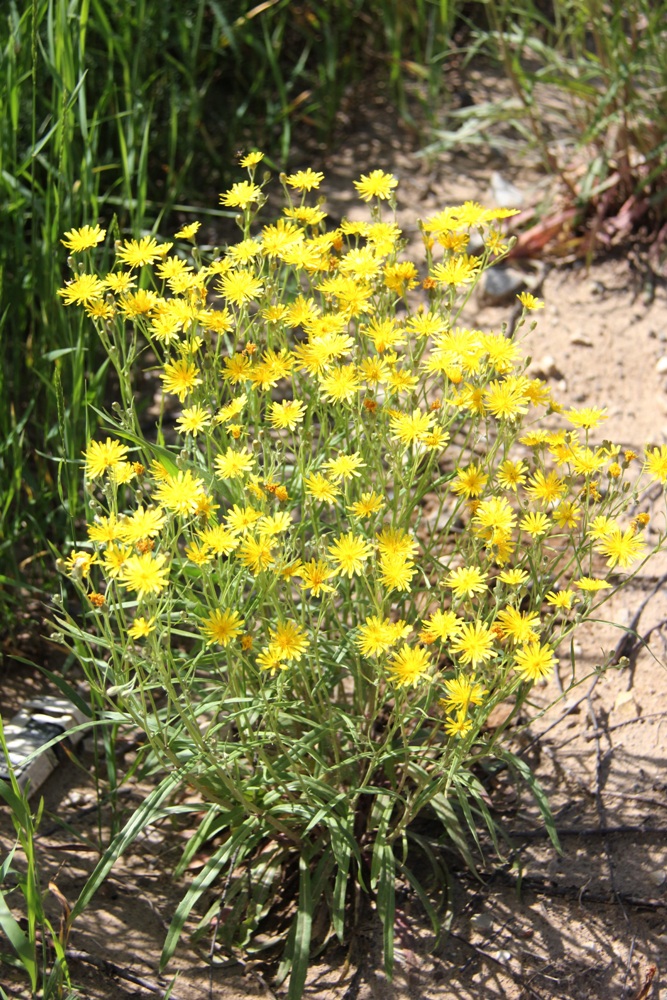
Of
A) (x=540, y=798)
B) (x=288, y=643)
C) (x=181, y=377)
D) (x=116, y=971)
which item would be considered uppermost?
(x=181, y=377)

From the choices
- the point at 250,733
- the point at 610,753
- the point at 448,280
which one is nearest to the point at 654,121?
the point at 448,280

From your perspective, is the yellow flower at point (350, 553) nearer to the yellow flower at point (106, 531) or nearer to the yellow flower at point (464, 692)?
the yellow flower at point (464, 692)

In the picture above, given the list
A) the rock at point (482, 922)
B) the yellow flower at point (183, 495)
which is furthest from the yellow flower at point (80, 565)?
the rock at point (482, 922)

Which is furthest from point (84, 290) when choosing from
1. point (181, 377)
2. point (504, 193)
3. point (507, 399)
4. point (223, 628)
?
point (504, 193)

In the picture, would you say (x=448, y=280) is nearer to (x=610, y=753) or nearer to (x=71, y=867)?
(x=610, y=753)

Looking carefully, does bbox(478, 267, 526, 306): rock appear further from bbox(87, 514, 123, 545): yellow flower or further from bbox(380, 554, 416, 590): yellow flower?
bbox(87, 514, 123, 545): yellow flower

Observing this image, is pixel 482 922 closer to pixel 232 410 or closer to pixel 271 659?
pixel 271 659

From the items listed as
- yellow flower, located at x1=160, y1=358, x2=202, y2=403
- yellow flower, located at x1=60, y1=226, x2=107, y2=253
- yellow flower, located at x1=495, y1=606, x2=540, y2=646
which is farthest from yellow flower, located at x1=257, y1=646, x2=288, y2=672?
yellow flower, located at x1=60, y1=226, x2=107, y2=253
